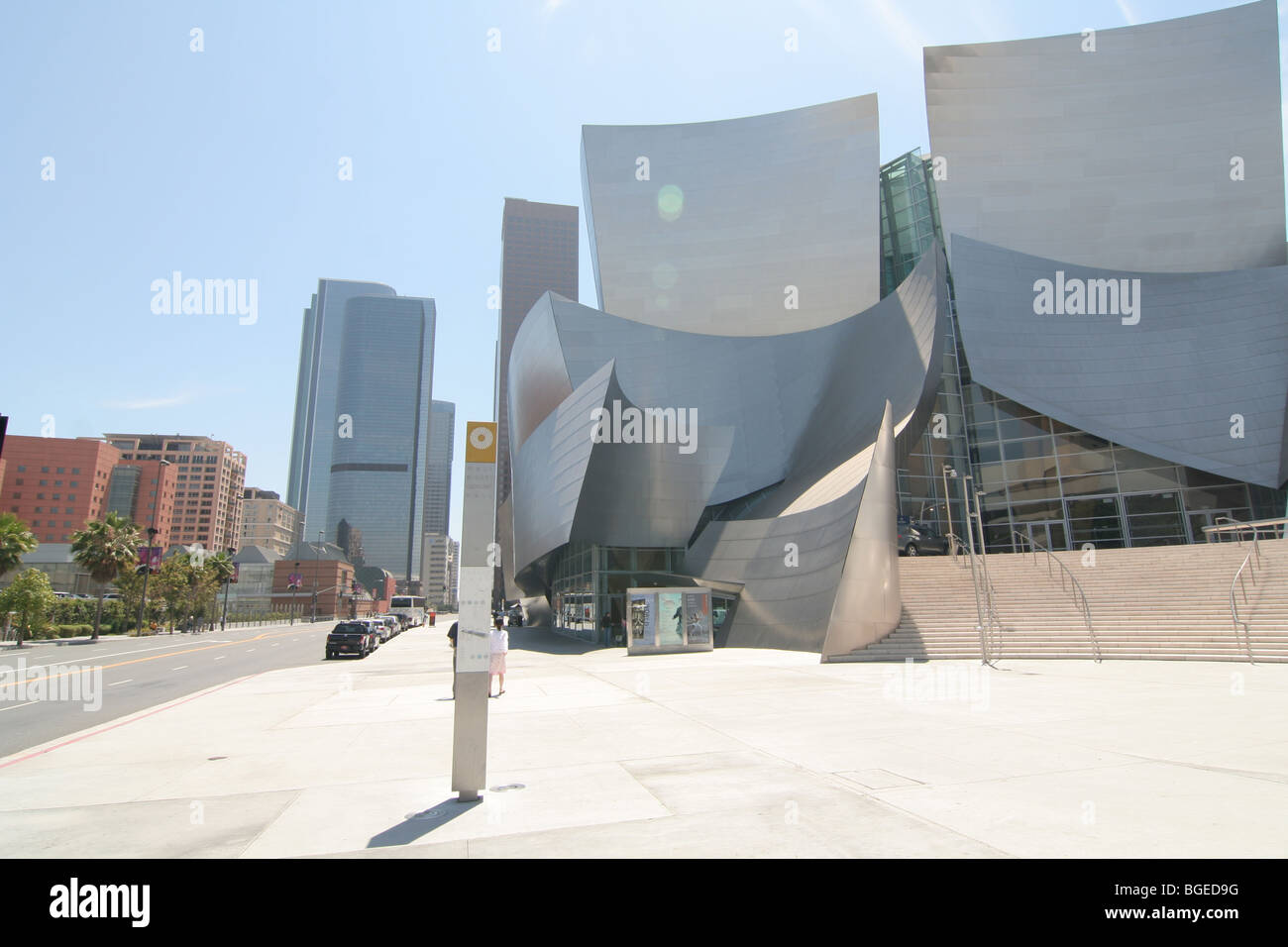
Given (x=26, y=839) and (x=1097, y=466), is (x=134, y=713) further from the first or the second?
(x=1097, y=466)

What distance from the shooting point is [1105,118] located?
122 feet

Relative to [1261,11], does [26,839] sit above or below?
below

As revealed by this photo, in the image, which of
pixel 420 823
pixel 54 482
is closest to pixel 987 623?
pixel 420 823

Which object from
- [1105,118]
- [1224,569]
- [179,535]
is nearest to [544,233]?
[179,535]

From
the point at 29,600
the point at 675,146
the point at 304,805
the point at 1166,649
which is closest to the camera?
the point at 304,805

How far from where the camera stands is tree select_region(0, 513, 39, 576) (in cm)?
3894

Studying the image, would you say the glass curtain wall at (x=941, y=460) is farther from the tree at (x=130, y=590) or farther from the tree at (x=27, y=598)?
the tree at (x=130, y=590)

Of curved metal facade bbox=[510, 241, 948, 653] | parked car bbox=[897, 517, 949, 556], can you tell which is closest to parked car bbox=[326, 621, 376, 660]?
curved metal facade bbox=[510, 241, 948, 653]

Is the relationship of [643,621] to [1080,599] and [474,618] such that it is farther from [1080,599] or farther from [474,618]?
[474,618]

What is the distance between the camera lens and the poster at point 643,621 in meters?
22.2

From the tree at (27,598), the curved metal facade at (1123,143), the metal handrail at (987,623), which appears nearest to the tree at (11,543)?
the tree at (27,598)

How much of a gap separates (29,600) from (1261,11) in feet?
232

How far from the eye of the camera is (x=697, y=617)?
2261cm

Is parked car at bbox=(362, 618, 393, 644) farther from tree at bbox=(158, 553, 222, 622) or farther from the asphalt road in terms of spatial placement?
tree at bbox=(158, 553, 222, 622)
